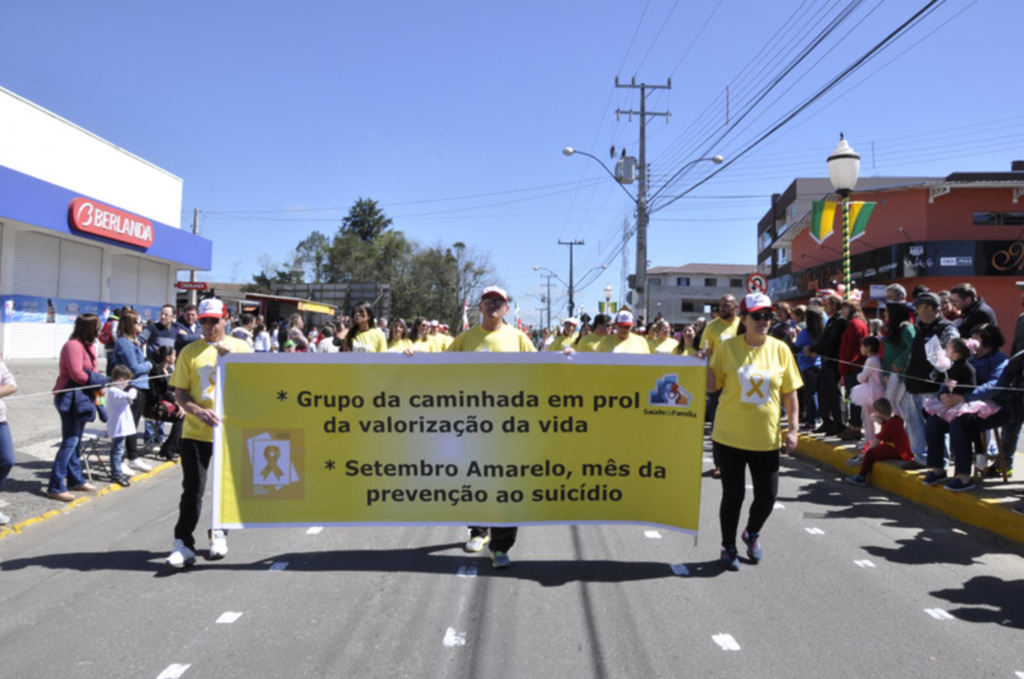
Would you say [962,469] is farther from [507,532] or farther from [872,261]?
[872,261]

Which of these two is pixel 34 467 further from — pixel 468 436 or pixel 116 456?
pixel 468 436

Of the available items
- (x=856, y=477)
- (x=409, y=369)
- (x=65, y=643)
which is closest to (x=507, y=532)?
(x=409, y=369)

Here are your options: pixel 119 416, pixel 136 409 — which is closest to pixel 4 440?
pixel 119 416

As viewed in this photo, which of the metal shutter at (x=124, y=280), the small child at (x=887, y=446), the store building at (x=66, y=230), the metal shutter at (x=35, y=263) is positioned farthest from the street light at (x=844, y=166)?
the metal shutter at (x=124, y=280)

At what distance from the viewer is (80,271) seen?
2712 centimetres

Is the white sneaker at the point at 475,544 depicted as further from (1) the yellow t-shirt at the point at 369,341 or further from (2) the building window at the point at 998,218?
(2) the building window at the point at 998,218

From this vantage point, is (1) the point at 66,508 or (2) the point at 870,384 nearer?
(1) the point at 66,508

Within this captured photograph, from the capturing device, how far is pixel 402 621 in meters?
4.35

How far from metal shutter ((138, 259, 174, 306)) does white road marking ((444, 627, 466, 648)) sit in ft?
103

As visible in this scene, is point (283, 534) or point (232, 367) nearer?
point (232, 367)

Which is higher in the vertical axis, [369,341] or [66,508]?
[369,341]

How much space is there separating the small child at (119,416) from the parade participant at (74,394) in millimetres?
543

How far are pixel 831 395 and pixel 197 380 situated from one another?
9.00 meters

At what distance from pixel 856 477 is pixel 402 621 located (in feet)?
20.4
